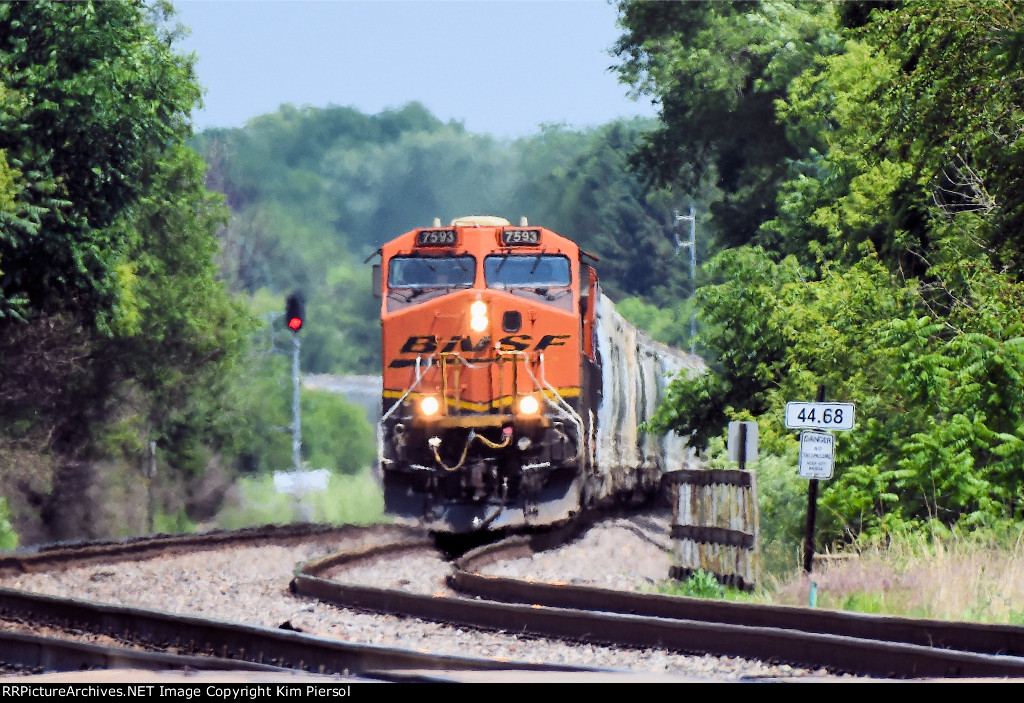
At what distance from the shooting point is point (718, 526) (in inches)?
592

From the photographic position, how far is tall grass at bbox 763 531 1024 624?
35.9 ft

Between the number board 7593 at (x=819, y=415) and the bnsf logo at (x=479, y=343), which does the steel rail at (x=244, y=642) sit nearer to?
the number board 7593 at (x=819, y=415)

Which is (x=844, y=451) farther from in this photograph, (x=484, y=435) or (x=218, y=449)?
(x=218, y=449)

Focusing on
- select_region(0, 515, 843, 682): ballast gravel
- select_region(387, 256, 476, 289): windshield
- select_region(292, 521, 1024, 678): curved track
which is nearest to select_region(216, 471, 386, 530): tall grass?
select_region(387, 256, 476, 289): windshield

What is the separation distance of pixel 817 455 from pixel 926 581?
2312 mm

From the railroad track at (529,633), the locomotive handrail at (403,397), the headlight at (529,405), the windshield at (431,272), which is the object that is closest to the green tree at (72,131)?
the windshield at (431,272)

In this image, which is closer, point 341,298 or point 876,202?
point 876,202

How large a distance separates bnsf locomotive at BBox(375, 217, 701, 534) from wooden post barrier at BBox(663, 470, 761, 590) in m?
3.71

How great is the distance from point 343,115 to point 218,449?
118ft

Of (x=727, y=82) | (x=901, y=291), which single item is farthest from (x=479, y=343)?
(x=727, y=82)

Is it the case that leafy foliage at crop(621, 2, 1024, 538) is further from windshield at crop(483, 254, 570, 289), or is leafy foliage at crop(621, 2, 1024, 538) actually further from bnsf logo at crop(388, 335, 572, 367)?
windshield at crop(483, 254, 570, 289)

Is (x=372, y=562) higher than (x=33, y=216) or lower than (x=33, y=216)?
lower

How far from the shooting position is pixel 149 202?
120 ft

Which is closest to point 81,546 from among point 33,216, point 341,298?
point 33,216
